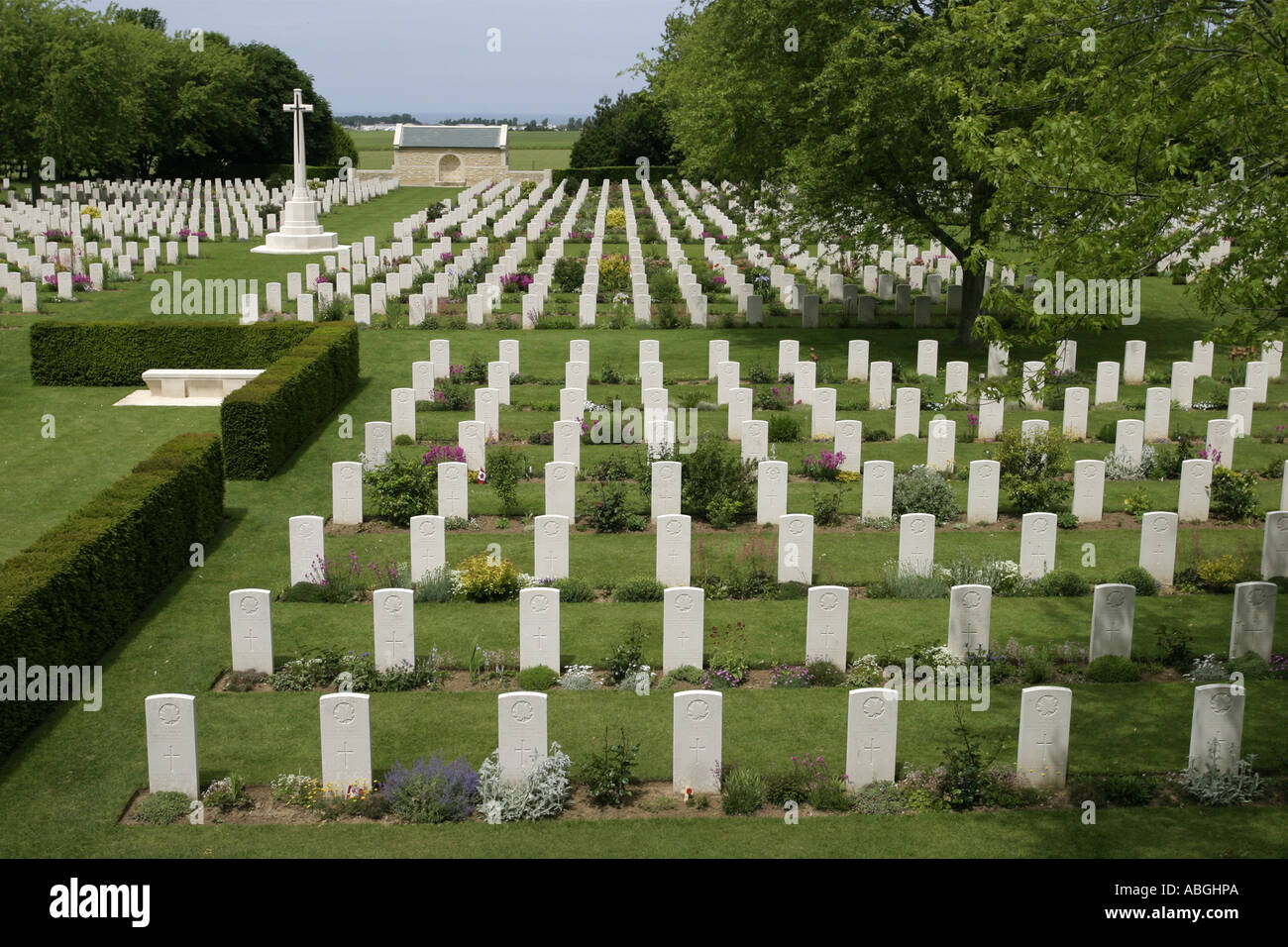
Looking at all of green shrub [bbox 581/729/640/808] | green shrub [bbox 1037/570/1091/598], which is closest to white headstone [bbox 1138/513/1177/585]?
green shrub [bbox 1037/570/1091/598]

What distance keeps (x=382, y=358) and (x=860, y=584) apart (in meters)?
13.4

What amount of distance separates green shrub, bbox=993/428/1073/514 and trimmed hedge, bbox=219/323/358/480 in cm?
950

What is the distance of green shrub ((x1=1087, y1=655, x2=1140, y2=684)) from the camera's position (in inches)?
448

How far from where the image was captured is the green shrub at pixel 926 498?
52.4 ft

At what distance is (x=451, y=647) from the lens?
12117 millimetres

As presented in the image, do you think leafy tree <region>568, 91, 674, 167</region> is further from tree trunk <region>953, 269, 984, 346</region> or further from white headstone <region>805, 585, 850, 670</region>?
white headstone <region>805, 585, 850, 670</region>

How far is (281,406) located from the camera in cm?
1800

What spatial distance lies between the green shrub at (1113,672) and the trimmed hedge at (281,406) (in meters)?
10.9

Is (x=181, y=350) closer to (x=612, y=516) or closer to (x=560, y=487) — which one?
(x=560, y=487)

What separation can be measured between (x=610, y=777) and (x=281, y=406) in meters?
10.3

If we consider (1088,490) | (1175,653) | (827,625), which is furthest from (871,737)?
(1088,490)

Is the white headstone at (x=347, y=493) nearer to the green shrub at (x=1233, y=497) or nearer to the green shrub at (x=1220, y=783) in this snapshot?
the green shrub at (x=1220, y=783)

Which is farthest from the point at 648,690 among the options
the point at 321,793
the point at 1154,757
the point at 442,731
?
the point at 1154,757

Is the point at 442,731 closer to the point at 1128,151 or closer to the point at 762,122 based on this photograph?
the point at 1128,151
